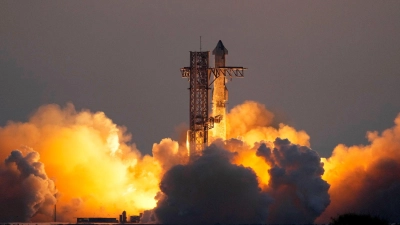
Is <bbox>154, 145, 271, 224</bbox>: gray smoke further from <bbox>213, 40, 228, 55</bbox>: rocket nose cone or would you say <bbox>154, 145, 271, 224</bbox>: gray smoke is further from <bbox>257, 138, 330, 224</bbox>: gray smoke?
<bbox>213, 40, 228, 55</bbox>: rocket nose cone

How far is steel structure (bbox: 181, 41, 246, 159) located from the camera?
15825cm

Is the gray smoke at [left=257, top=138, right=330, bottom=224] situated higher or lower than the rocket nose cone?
lower

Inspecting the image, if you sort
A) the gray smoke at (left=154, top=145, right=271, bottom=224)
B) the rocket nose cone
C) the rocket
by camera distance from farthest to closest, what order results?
the rocket nose cone, the rocket, the gray smoke at (left=154, top=145, right=271, bottom=224)

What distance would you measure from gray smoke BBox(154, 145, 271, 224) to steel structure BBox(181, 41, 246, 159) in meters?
5.37

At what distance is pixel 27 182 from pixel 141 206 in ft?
36.0

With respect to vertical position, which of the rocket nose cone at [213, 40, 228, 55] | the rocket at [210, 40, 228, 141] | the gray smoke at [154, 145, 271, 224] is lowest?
the gray smoke at [154, 145, 271, 224]

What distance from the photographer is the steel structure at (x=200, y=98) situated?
6230 inches

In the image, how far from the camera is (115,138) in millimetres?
169875

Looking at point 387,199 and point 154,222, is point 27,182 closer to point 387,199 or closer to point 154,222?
point 154,222

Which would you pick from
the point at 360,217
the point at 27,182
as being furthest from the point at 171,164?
the point at 360,217

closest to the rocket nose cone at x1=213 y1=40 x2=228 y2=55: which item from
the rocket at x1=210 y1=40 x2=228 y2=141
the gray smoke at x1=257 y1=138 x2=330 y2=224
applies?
the rocket at x1=210 y1=40 x2=228 y2=141

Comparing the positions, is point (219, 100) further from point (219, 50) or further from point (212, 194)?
point (212, 194)

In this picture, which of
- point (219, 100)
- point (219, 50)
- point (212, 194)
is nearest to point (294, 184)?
point (212, 194)

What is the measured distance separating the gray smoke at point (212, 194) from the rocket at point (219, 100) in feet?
22.9
